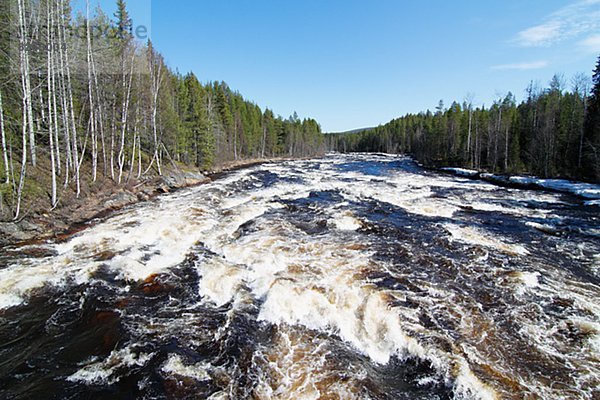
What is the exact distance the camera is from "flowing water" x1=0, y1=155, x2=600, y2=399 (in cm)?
464

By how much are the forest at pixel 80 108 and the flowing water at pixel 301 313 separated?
18.2ft

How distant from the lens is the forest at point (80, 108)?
12.1 m

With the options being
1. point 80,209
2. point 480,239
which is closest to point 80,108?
A: point 80,209

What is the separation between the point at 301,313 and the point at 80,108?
2300 cm

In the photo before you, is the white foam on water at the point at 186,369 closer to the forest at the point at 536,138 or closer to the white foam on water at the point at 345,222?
the white foam on water at the point at 345,222

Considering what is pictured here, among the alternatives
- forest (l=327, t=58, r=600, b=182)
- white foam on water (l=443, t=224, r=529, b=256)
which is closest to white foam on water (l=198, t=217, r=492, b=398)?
white foam on water (l=443, t=224, r=529, b=256)

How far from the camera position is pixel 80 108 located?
20.2 meters

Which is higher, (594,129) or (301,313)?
(594,129)

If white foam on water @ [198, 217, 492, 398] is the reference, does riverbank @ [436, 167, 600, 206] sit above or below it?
above

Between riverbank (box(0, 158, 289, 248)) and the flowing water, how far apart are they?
1065 mm

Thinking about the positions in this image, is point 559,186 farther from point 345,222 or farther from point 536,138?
point 345,222

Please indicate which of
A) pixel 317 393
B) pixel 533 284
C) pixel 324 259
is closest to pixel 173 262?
pixel 324 259

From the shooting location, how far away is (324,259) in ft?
29.6

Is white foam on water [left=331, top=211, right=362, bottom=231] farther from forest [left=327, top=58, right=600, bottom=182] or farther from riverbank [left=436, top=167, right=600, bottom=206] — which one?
forest [left=327, top=58, right=600, bottom=182]
